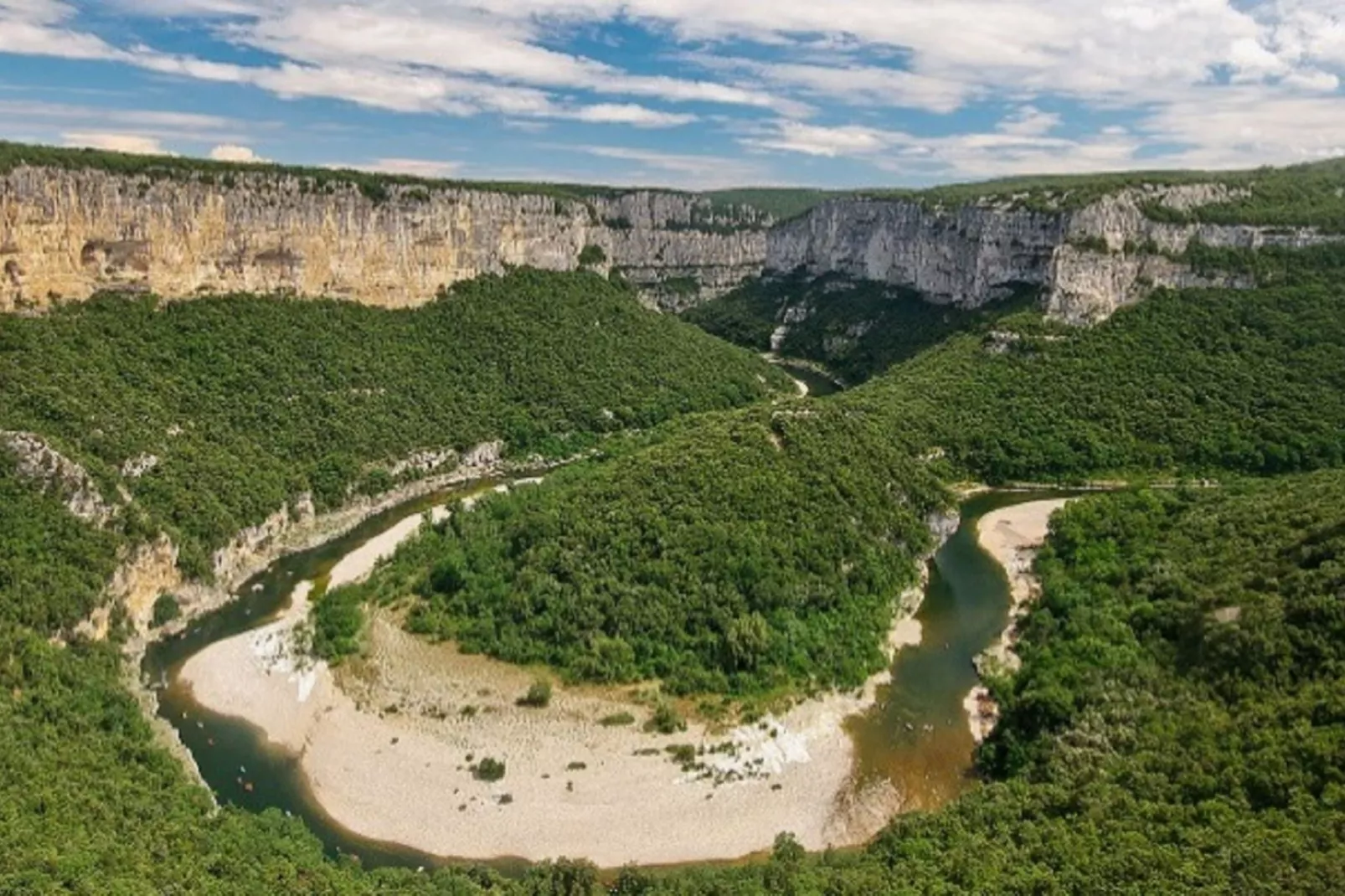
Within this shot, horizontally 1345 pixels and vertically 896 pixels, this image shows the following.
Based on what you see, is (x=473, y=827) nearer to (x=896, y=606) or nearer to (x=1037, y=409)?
(x=896, y=606)

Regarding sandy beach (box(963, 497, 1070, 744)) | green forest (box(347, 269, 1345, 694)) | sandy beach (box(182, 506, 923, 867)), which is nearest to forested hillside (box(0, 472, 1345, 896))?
sandy beach (box(963, 497, 1070, 744))

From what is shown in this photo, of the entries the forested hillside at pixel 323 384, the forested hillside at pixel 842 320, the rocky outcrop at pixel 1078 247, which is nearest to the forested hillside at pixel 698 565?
the forested hillside at pixel 323 384

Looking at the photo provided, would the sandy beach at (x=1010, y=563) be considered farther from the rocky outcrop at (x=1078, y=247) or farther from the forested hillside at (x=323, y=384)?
the forested hillside at (x=323, y=384)

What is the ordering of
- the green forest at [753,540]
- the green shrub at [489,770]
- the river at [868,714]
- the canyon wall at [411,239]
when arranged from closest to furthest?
1. the green forest at [753,540]
2. the river at [868,714]
3. the green shrub at [489,770]
4. the canyon wall at [411,239]

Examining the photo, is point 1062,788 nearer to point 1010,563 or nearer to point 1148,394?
point 1010,563

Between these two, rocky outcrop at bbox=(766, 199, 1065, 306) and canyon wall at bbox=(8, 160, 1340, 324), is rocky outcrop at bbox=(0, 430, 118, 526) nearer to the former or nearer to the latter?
canyon wall at bbox=(8, 160, 1340, 324)

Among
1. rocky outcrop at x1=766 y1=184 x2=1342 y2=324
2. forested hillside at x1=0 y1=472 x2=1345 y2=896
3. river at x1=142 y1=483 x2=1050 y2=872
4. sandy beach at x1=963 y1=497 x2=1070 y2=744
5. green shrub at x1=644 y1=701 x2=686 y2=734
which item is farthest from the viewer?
rocky outcrop at x1=766 y1=184 x2=1342 y2=324

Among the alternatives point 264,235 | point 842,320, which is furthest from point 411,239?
point 842,320
